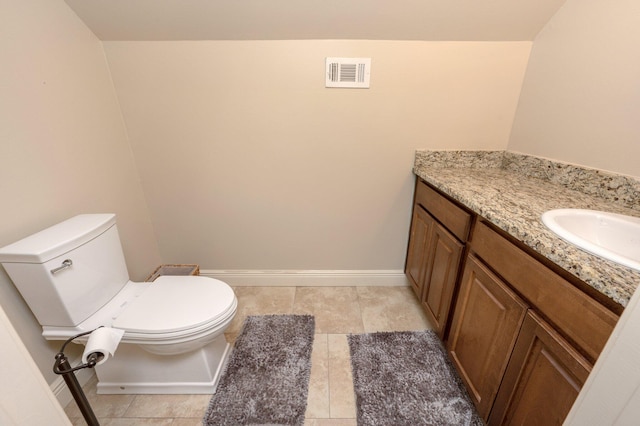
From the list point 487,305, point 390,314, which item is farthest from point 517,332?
point 390,314

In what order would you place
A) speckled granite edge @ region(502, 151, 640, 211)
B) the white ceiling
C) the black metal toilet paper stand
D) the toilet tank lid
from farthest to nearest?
the white ceiling < speckled granite edge @ region(502, 151, 640, 211) < the toilet tank lid < the black metal toilet paper stand

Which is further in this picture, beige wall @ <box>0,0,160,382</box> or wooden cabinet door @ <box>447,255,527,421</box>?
beige wall @ <box>0,0,160,382</box>

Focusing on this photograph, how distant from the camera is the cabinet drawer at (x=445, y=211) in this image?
117cm

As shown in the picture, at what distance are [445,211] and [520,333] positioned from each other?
0.62 m

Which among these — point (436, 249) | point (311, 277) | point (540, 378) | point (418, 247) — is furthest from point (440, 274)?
point (311, 277)

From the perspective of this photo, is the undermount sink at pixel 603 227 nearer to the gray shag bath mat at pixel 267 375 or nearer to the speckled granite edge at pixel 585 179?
the speckled granite edge at pixel 585 179

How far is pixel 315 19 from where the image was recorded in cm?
136

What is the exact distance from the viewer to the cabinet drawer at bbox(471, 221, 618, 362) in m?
0.63

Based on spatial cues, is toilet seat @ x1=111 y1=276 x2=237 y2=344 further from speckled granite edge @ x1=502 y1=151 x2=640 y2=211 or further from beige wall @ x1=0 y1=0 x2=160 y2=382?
speckled granite edge @ x1=502 y1=151 x2=640 y2=211

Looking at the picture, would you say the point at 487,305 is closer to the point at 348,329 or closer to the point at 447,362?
the point at 447,362

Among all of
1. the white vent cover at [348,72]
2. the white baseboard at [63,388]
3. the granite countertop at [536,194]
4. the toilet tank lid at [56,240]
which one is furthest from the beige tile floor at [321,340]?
the white vent cover at [348,72]

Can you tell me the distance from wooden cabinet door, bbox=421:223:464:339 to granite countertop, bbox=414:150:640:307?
0.77ft

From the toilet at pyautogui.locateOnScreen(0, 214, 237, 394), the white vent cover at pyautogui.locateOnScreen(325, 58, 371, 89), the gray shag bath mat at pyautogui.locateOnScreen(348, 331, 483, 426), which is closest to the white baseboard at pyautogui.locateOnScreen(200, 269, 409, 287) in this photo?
the gray shag bath mat at pyautogui.locateOnScreen(348, 331, 483, 426)

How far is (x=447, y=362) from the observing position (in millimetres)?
1418
